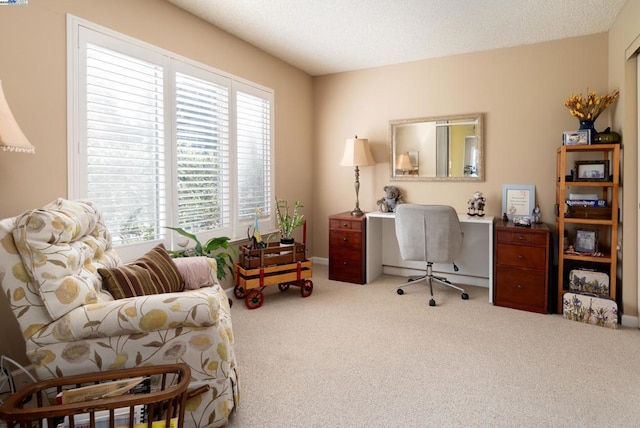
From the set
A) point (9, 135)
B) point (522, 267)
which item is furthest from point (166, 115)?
point (522, 267)

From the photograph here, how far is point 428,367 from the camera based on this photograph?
2.27 metres

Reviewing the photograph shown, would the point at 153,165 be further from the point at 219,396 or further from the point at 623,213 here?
the point at 623,213

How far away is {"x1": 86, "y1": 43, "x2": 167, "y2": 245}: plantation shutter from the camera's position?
2455 millimetres

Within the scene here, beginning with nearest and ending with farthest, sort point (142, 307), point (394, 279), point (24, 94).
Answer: point (142, 307), point (24, 94), point (394, 279)

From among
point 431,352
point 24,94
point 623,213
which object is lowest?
point 431,352

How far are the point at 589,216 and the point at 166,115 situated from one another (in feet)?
12.0

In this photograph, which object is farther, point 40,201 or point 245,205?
point 245,205

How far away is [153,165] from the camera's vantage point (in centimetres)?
286

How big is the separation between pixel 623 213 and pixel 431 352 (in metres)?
1.91

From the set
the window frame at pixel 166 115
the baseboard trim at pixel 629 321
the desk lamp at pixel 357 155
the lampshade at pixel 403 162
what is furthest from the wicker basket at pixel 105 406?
the lampshade at pixel 403 162

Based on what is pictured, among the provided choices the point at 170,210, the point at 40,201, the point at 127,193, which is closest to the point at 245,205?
the point at 170,210

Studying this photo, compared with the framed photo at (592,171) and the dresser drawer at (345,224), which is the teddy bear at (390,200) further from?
the framed photo at (592,171)

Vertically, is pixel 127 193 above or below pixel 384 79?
below

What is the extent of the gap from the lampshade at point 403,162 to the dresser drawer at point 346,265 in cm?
114
